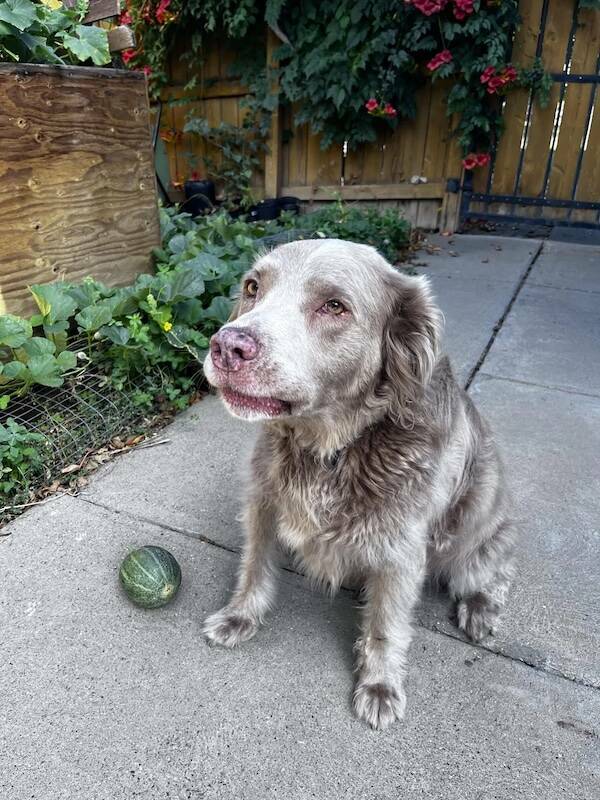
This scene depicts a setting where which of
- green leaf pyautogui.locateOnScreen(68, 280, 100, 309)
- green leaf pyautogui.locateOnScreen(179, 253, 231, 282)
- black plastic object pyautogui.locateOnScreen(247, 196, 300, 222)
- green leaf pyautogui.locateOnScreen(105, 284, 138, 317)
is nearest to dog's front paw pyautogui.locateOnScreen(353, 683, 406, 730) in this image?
green leaf pyautogui.locateOnScreen(105, 284, 138, 317)

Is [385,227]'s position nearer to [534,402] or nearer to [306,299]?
[534,402]

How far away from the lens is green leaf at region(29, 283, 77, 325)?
3.04 meters

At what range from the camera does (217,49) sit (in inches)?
320

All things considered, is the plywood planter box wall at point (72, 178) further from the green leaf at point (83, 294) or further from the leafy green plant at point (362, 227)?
the leafy green plant at point (362, 227)

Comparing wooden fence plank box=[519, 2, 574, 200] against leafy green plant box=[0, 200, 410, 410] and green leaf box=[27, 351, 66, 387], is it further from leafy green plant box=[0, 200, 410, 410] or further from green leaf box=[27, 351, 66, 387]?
green leaf box=[27, 351, 66, 387]

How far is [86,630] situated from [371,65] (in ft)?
22.9

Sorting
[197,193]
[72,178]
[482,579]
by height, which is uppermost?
[72,178]

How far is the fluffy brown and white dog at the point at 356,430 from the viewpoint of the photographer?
1.66m

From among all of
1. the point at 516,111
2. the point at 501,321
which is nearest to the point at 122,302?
the point at 501,321

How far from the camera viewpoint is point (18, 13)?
2.92 metres

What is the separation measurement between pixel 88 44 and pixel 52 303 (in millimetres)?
1595

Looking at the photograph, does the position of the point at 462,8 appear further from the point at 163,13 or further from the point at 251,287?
the point at 251,287

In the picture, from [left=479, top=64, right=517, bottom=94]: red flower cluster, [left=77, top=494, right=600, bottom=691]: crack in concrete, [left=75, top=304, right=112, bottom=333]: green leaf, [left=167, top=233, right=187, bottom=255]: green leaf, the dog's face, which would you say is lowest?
[left=77, top=494, right=600, bottom=691]: crack in concrete

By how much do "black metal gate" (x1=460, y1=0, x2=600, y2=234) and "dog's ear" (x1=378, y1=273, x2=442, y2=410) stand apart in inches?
254
